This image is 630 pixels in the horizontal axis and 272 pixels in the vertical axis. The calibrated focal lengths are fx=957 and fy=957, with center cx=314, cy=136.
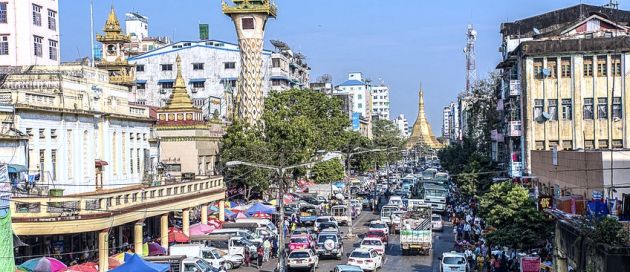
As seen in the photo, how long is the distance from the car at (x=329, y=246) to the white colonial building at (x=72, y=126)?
414 inches

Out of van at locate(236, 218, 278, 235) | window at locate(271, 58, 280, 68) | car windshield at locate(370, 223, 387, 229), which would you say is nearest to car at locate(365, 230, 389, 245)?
car windshield at locate(370, 223, 387, 229)

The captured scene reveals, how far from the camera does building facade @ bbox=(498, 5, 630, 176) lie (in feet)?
191

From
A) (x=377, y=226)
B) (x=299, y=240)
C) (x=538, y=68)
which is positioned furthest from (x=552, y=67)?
(x=299, y=240)

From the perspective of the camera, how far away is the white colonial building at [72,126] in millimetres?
37531

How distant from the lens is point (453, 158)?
352 ft

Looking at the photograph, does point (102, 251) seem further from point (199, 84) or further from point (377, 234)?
point (199, 84)

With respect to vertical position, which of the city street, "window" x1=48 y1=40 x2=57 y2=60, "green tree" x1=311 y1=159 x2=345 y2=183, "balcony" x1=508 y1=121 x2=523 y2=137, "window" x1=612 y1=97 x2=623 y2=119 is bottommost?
the city street

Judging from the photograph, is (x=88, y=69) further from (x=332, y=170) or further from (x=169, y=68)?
(x=169, y=68)

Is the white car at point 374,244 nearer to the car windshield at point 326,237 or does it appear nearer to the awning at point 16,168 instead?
the car windshield at point 326,237

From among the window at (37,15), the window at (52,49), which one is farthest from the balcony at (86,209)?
the window at (37,15)

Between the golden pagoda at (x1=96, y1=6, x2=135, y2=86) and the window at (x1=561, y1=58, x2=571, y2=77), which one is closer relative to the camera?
the window at (x1=561, y1=58, x2=571, y2=77)

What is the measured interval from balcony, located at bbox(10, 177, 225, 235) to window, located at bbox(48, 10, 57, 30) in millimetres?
11634

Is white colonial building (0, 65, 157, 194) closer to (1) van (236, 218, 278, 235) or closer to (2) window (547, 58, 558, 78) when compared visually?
(1) van (236, 218, 278, 235)

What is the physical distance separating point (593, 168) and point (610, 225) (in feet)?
52.6
